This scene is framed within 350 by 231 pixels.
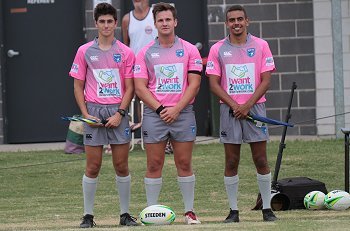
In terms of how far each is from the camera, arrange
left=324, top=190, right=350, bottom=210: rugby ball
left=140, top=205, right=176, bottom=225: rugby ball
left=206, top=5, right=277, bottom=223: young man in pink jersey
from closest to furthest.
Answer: left=140, top=205, right=176, bottom=225: rugby ball → left=206, top=5, right=277, bottom=223: young man in pink jersey → left=324, top=190, right=350, bottom=210: rugby ball

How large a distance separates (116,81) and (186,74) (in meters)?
0.70

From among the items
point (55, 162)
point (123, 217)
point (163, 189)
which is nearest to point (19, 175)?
point (55, 162)

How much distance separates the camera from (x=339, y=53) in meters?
19.2

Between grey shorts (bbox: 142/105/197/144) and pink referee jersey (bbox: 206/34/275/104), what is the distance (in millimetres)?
483

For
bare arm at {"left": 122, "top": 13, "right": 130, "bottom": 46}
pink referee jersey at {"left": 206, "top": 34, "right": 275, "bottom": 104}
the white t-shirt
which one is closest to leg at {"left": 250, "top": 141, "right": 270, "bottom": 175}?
pink referee jersey at {"left": 206, "top": 34, "right": 275, "bottom": 104}

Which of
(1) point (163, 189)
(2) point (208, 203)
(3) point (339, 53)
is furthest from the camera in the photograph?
(3) point (339, 53)

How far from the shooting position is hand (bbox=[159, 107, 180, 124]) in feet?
39.1

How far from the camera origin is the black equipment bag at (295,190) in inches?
540

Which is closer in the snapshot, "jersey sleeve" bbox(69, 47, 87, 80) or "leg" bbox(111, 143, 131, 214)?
"leg" bbox(111, 143, 131, 214)

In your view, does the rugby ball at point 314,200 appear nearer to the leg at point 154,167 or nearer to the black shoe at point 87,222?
the leg at point 154,167

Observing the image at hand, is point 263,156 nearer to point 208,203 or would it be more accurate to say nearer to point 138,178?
point 208,203

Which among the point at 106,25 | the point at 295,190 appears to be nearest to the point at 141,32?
the point at 295,190

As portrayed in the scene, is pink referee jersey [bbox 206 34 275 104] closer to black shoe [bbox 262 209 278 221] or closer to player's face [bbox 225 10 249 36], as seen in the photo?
player's face [bbox 225 10 249 36]

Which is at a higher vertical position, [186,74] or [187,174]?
[186,74]
